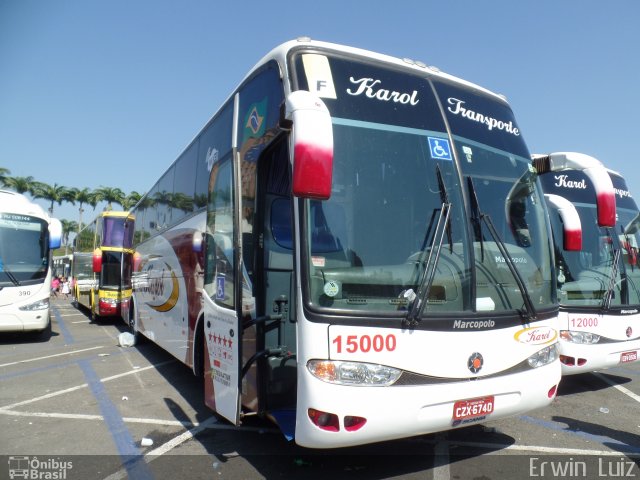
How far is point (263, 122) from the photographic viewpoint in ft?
14.2

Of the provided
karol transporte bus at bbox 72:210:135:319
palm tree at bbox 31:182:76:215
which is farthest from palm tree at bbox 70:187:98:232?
karol transporte bus at bbox 72:210:135:319

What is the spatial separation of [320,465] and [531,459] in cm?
188

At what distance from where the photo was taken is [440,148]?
3.92 m

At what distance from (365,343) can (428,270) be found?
0.70 metres

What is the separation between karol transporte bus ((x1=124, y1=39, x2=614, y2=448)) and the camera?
10.6 feet

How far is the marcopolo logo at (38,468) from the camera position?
159 inches

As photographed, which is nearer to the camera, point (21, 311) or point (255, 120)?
point (255, 120)

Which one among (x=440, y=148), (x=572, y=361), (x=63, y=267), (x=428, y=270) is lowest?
(x=63, y=267)

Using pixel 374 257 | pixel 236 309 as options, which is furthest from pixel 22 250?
pixel 374 257

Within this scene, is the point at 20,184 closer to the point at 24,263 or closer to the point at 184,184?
the point at 24,263

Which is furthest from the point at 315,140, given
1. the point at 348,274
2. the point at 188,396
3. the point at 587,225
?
the point at 587,225

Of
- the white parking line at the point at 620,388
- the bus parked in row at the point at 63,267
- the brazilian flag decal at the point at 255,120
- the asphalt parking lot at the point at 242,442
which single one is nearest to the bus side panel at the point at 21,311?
the asphalt parking lot at the point at 242,442

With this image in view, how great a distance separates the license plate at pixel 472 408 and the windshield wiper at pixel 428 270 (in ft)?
2.35

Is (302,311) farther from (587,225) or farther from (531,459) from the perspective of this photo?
(587,225)
